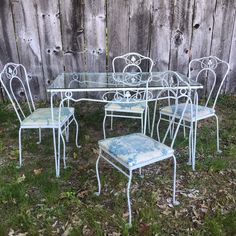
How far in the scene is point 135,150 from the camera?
1956 mm

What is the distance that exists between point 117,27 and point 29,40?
1.08m

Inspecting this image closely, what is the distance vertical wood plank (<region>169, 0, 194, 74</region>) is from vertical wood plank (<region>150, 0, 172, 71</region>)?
64 millimetres

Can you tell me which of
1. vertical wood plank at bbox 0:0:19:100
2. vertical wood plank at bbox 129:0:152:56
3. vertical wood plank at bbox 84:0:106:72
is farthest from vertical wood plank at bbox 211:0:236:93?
vertical wood plank at bbox 0:0:19:100

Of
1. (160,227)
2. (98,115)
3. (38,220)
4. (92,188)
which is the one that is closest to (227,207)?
(160,227)

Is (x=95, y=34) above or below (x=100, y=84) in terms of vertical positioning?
above

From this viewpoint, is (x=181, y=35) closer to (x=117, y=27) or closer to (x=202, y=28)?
(x=202, y=28)

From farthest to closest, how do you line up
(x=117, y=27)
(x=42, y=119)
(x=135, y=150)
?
(x=117, y=27) → (x=42, y=119) → (x=135, y=150)

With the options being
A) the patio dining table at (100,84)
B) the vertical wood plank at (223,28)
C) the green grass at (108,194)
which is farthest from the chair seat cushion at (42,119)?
the vertical wood plank at (223,28)

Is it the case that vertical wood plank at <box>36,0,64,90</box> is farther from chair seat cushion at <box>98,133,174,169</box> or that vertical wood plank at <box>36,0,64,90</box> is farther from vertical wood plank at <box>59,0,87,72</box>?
chair seat cushion at <box>98,133,174,169</box>

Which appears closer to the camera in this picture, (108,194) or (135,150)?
(135,150)

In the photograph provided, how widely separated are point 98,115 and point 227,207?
1946 millimetres

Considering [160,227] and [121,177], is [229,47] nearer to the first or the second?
[121,177]

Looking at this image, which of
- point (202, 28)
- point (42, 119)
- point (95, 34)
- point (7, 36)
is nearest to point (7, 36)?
point (7, 36)

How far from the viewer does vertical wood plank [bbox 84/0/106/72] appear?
3.59m
